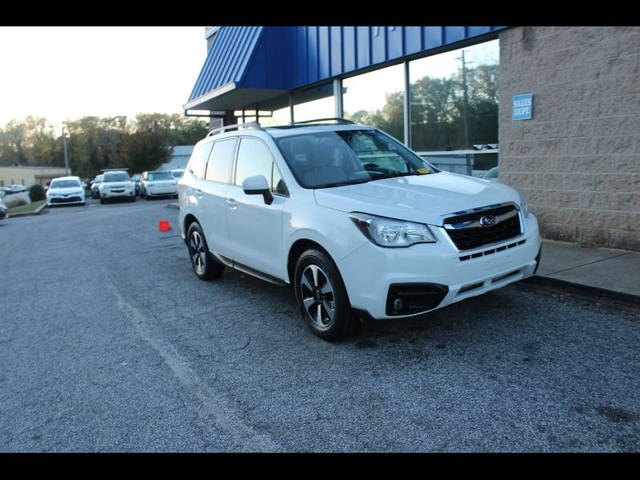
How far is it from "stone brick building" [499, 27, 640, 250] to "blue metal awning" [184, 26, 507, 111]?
0.93m

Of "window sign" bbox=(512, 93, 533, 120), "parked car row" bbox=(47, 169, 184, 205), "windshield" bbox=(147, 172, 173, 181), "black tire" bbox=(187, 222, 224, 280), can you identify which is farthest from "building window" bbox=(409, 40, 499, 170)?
"windshield" bbox=(147, 172, 173, 181)

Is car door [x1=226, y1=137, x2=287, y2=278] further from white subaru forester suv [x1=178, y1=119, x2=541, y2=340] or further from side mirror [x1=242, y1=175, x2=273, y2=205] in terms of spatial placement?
side mirror [x1=242, y1=175, x2=273, y2=205]

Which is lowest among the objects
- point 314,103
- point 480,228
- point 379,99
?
point 480,228

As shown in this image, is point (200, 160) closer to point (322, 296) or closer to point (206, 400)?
point (322, 296)

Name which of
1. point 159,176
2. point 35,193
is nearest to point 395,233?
point 159,176

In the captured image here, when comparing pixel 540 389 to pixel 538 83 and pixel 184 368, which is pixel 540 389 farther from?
pixel 538 83

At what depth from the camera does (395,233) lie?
4.17m

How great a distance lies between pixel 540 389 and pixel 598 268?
303 centimetres

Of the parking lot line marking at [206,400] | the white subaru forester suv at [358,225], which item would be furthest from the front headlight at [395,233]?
the parking lot line marking at [206,400]

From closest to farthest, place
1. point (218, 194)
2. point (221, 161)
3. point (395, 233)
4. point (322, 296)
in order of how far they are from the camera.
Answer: point (395, 233)
point (322, 296)
point (218, 194)
point (221, 161)

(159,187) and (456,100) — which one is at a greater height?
(456,100)

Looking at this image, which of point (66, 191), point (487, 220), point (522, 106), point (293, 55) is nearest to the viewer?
point (487, 220)

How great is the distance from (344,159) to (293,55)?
28.1ft

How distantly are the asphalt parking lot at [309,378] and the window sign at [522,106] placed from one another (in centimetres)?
303
